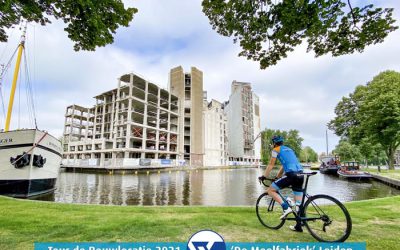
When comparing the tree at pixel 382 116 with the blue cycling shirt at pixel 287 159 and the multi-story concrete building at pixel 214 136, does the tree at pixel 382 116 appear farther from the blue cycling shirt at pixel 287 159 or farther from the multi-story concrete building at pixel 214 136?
the multi-story concrete building at pixel 214 136

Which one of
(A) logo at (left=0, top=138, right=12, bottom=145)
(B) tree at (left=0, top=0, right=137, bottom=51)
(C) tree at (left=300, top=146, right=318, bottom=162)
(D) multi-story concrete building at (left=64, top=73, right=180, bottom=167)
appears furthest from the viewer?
(C) tree at (left=300, top=146, right=318, bottom=162)

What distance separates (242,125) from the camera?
91812 mm

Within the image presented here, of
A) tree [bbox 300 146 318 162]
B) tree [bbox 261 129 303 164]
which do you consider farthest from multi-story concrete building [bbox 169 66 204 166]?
tree [bbox 300 146 318 162]

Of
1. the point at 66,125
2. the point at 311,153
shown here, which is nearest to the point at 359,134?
the point at 66,125

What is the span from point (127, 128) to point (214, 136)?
35445mm

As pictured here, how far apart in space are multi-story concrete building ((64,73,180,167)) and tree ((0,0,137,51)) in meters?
39.1

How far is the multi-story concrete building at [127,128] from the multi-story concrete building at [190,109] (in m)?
2.52

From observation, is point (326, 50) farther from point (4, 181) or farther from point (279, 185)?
point (4, 181)

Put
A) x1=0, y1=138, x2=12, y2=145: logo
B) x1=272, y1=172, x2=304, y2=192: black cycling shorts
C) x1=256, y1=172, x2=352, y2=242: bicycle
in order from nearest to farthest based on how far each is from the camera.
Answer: x1=256, y1=172, x2=352, y2=242: bicycle, x1=272, y1=172, x2=304, y2=192: black cycling shorts, x1=0, y1=138, x2=12, y2=145: logo

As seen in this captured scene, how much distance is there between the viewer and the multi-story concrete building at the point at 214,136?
6988 cm

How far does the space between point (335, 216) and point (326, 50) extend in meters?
4.16

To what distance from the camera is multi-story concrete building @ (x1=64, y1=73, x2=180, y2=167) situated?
46.5 m

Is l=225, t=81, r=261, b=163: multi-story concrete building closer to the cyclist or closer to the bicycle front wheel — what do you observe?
the cyclist

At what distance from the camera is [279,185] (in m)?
4.49
